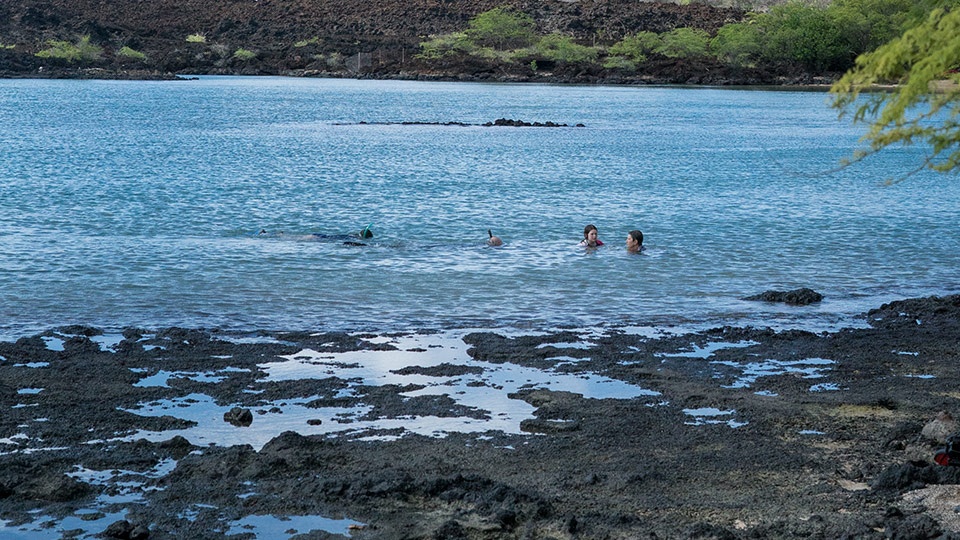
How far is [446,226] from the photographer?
28609mm

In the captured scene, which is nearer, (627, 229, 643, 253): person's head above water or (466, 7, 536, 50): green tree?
(627, 229, 643, 253): person's head above water

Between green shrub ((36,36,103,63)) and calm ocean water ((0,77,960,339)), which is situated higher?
green shrub ((36,36,103,63))

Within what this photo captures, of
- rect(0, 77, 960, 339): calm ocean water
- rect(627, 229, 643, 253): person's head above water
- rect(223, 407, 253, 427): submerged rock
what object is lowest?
rect(0, 77, 960, 339): calm ocean water

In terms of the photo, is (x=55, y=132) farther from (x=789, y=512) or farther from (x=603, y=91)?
(x=603, y=91)

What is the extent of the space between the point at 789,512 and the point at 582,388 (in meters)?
4.15

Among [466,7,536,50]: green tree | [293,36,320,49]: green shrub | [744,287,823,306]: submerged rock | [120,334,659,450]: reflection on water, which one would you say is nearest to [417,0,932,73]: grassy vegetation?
[466,7,536,50]: green tree

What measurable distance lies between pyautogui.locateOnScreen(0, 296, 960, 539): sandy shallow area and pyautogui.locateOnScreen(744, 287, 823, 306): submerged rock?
2.62 m

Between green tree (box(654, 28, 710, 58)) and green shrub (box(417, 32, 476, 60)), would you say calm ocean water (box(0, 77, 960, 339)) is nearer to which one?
green tree (box(654, 28, 710, 58))

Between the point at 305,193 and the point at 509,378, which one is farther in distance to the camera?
the point at 305,193

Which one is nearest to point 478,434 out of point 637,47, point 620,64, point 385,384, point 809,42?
point 385,384

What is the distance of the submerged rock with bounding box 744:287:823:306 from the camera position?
18.8m

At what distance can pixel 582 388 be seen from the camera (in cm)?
1324

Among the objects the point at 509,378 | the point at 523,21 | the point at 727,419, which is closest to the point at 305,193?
the point at 509,378

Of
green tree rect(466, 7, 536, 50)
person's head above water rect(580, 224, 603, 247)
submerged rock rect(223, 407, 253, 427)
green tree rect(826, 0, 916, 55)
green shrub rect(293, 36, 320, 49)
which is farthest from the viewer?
green shrub rect(293, 36, 320, 49)
